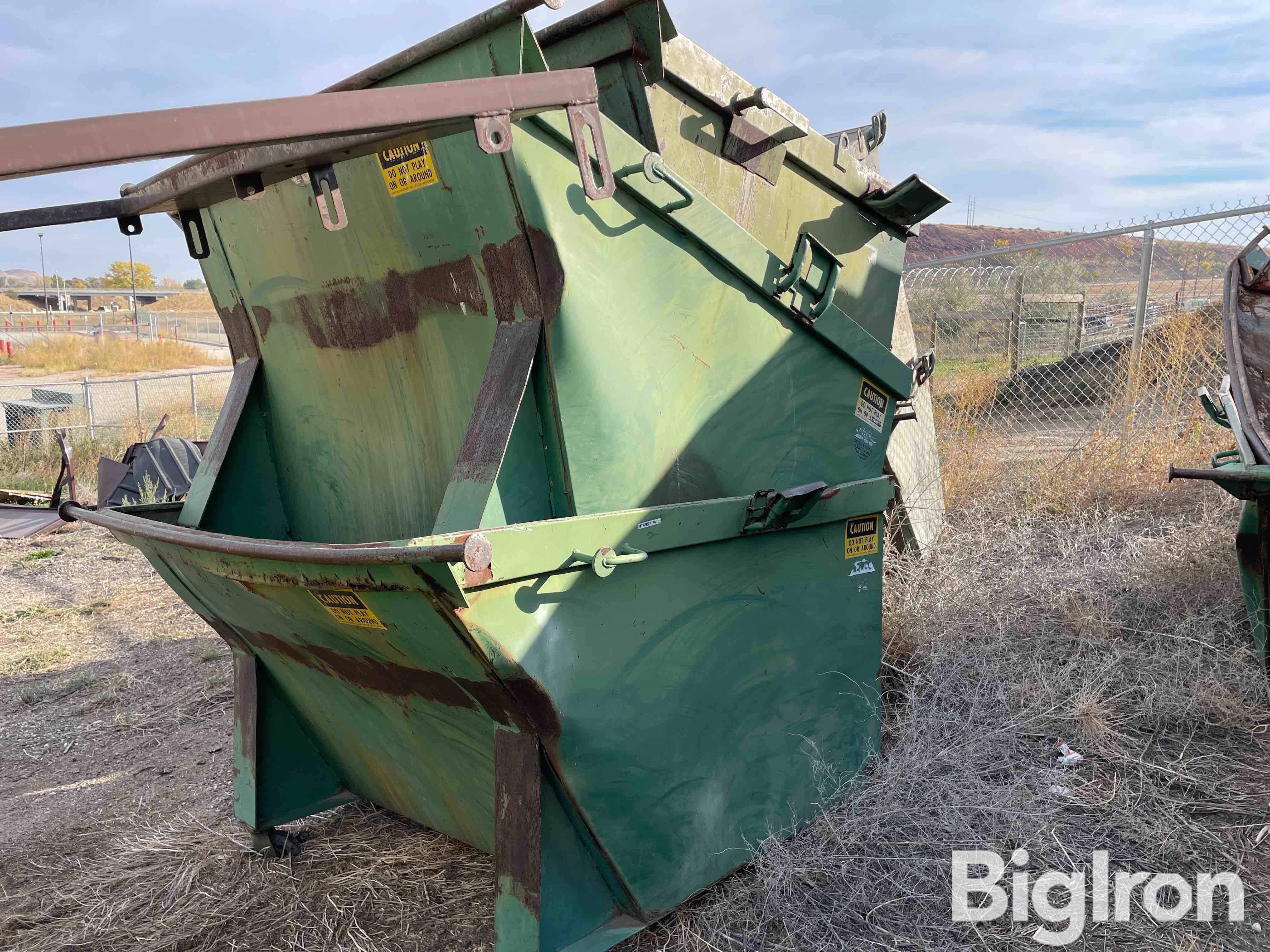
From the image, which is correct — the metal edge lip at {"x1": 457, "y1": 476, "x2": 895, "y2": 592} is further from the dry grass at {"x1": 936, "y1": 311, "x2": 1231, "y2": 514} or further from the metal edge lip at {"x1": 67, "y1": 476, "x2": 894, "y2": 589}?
the dry grass at {"x1": 936, "y1": 311, "x2": 1231, "y2": 514}

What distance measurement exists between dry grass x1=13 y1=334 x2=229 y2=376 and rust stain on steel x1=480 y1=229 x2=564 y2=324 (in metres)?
31.9

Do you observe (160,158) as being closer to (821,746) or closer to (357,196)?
(357,196)

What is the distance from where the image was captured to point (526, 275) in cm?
214

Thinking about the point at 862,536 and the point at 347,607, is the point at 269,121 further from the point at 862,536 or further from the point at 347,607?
the point at 862,536

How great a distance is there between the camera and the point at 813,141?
329cm

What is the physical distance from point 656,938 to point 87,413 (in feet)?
44.1

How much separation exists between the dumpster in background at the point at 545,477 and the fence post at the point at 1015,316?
7.22m

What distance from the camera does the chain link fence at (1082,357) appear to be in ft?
19.5

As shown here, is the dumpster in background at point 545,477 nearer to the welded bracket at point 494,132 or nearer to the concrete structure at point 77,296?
the welded bracket at point 494,132

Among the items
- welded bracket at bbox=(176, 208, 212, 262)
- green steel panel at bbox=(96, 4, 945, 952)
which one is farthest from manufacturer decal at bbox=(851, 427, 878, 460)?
welded bracket at bbox=(176, 208, 212, 262)

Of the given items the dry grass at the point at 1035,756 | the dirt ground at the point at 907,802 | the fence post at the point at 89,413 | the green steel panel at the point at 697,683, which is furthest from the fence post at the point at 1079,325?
the fence post at the point at 89,413

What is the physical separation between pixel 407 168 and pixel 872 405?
1545 mm

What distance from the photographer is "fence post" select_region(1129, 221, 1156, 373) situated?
6602 millimetres

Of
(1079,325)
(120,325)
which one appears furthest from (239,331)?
(120,325)
